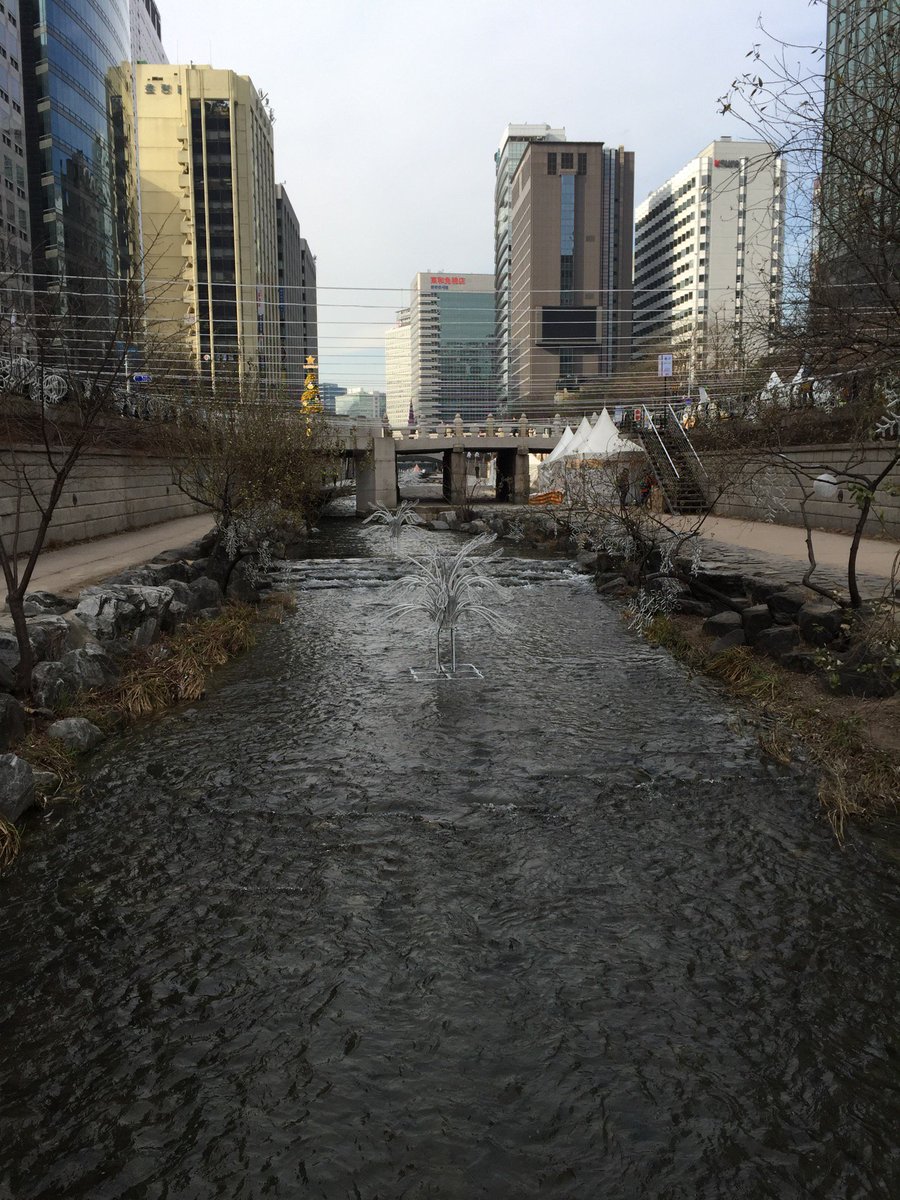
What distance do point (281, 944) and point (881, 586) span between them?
30.6ft

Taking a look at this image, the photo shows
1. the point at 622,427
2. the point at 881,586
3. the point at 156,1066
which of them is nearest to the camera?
the point at 156,1066

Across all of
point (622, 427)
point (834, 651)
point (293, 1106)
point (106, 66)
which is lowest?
point (293, 1106)

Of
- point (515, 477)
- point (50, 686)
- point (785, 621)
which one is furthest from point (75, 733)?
point (515, 477)

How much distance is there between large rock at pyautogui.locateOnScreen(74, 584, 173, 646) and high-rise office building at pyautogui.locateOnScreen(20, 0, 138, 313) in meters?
38.9

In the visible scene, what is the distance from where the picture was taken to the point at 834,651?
10031 mm

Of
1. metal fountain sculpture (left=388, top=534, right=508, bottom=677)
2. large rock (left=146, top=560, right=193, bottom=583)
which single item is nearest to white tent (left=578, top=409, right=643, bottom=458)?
large rock (left=146, top=560, right=193, bottom=583)

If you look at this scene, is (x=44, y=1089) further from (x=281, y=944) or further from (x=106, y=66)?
(x=106, y=66)

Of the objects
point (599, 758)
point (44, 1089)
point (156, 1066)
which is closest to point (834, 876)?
point (599, 758)

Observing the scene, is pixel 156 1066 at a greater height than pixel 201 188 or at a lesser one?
lesser

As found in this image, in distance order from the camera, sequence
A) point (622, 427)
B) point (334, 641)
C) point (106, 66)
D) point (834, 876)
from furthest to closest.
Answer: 1. point (106, 66)
2. point (622, 427)
3. point (334, 641)
4. point (834, 876)

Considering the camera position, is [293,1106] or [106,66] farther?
[106,66]

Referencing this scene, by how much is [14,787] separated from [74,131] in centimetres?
6134

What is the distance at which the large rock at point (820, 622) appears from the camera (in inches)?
401

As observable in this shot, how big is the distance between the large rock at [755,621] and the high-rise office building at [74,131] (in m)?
43.3
